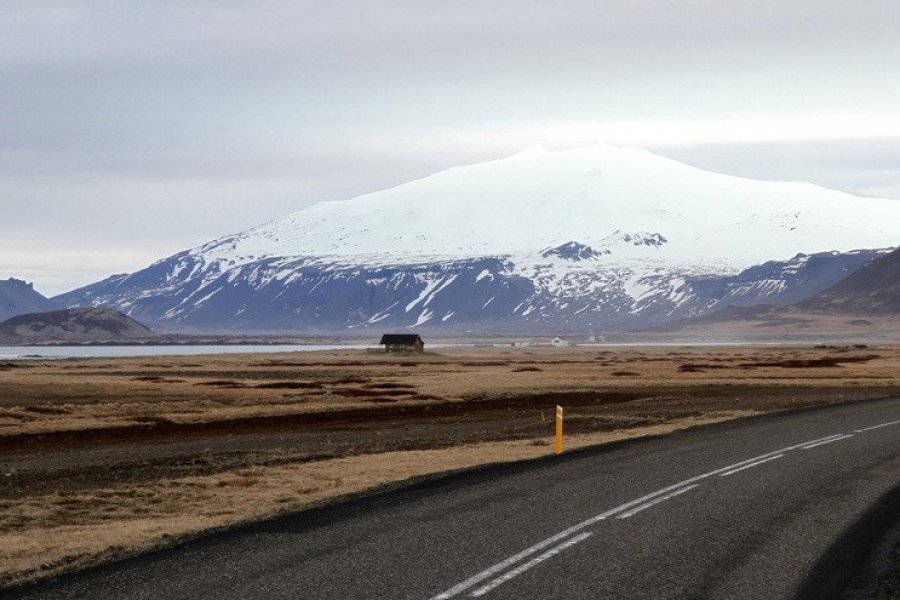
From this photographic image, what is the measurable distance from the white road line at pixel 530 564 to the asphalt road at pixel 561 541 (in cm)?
4

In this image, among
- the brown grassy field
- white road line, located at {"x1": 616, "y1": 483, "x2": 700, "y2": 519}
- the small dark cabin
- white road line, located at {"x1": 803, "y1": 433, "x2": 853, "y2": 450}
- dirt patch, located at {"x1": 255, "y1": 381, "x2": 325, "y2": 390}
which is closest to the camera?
white road line, located at {"x1": 616, "y1": 483, "x2": 700, "y2": 519}

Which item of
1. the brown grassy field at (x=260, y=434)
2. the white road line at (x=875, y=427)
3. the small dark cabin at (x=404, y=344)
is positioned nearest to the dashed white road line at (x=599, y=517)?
the white road line at (x=875, y=427)

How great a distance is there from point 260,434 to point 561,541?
1208 inches

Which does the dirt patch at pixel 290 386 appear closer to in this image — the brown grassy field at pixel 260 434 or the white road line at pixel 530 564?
the brown grassy field at pixel 260 434

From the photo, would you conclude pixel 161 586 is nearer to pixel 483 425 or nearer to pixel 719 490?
pixel 719 490

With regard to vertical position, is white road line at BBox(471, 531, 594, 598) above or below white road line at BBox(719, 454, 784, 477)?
above

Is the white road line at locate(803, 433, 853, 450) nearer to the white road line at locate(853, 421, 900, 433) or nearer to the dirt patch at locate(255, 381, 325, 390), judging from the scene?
the white road line at locate(853, 421, 900, 433)

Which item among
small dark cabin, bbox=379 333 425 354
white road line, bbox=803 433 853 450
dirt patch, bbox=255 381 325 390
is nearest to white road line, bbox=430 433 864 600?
white road line, bbox=803 433 853 450

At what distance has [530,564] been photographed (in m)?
16.1

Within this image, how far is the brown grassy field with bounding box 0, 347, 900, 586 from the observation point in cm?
2395

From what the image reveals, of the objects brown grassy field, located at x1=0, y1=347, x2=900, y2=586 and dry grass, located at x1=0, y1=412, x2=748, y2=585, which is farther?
brown grassy field, located at x1=0, y1=347, x2=900, y2=586

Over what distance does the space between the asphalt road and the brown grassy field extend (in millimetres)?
2078

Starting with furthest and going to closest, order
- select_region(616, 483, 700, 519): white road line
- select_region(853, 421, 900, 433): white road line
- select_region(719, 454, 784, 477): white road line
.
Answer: select_region(853, 421, 900, 433): white road line, select_region(719, 454, 784, 477): white road line, select_region(616, 483, 700, 519): white road line

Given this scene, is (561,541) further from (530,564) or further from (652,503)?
(652,503)
